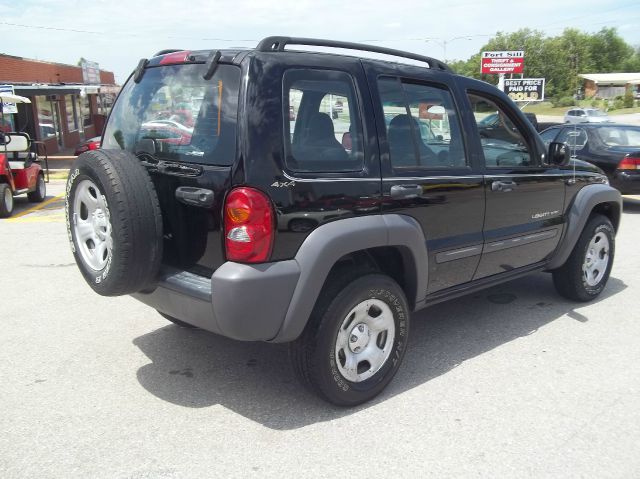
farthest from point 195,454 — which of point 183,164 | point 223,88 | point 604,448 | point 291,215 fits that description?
point 604,448

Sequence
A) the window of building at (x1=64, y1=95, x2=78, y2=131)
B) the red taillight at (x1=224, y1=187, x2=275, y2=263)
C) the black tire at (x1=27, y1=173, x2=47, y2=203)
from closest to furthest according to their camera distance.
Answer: the red taillight at (x1=224, y1=187, x2=275, y2=263), the black tire at (x1=27, y1=173, x2=47, y2=203), the window of building at (x1=64, y1=95, x2=78, y2=131)

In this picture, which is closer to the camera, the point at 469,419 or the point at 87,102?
the point at 469,419

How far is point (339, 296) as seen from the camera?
3.21 metres

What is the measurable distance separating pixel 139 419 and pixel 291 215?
1.42 metres

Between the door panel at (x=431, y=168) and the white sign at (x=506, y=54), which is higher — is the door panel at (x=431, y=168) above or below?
below

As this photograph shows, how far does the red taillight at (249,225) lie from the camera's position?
9.45ft

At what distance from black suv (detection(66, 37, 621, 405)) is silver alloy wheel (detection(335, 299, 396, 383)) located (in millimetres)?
10

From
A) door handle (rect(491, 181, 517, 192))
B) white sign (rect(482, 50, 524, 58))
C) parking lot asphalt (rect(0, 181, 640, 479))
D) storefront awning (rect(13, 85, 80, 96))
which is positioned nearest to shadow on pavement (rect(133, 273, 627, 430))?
parking lot asphalt (rect(0, 181, 640, 479))

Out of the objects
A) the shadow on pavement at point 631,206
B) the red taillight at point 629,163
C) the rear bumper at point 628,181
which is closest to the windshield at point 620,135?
the red taillight at point 629,163

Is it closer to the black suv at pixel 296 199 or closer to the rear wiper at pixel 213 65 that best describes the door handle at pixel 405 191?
the black suv at pixel 296 199

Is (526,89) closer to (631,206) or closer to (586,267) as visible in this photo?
(631,206)

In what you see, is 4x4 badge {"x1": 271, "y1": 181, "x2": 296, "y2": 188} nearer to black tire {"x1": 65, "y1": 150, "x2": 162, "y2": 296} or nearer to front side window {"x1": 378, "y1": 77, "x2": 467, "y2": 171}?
black tire {"x1": 65, "y1": 150, "x2": 162, "y2": 296}

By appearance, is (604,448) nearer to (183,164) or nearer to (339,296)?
(339,296)

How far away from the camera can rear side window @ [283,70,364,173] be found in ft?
10.1
